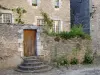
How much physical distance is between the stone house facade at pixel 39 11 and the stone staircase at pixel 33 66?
18.6ft

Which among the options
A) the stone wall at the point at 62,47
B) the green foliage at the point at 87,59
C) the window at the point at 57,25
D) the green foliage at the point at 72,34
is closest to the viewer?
the stone wall at the point at 62,47

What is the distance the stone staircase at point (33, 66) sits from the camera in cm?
1316

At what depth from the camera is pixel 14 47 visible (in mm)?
14281

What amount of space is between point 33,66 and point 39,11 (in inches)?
294

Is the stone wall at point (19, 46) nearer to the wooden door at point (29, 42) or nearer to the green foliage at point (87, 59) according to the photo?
the wooden door at point (29, 42)

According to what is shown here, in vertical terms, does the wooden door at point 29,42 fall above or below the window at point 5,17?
below

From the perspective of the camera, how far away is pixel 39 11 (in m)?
19.5

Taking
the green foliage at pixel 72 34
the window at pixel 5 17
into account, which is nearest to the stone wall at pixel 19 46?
the green foliage at pixel 72 34

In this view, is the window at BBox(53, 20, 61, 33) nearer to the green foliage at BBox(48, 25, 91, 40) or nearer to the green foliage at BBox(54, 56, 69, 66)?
the green foliage at BBox(48, 25, 91, 40)

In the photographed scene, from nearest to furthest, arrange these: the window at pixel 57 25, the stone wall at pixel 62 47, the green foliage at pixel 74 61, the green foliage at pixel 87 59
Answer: the stone wall at pixel 62 47 < the green foliage at pixel 74 61 < the green foliage at pixel 87 59 < the window at pixel 57 25

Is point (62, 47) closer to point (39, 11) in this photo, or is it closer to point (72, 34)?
point (72, 34)

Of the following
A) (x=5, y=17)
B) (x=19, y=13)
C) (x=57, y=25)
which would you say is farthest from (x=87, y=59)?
(x=5, y=17)

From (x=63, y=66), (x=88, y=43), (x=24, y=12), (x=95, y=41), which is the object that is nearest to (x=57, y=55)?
(x=63, y=66)

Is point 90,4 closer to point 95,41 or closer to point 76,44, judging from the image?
point 95,41
